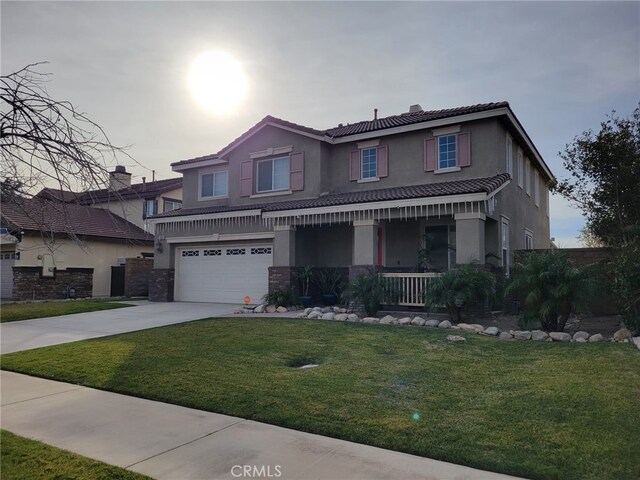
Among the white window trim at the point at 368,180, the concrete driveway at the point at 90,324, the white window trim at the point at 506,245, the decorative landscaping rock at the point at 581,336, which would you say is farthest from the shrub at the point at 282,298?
the decorative landscaping rock at the point at 581,336

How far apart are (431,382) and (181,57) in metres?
5.35

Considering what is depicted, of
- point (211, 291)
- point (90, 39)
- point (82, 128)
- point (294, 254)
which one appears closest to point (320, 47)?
point (90, 39)

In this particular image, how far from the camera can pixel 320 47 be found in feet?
31.8

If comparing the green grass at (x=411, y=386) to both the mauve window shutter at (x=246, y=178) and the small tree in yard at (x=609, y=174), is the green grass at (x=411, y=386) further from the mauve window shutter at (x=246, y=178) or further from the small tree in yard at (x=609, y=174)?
the mauve window shutter at (x=246, y=178)

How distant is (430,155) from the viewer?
1575 cm

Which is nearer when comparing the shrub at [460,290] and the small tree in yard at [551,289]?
the small tree in yard at [551,289]

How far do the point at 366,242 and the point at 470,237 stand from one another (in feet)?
10.4

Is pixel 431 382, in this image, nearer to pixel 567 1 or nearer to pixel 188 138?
pixel 188 138

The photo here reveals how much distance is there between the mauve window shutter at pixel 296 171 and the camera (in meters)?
17.9

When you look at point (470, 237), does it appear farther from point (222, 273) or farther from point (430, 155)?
point (222, 273)

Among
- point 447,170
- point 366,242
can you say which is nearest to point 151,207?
point 366,242

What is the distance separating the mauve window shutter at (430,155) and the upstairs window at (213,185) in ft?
29.1

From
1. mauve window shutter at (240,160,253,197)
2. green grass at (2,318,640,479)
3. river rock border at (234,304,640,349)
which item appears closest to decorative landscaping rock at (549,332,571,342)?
river rock border at (234,304,640,349)

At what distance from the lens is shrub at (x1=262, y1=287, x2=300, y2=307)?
15.5m
